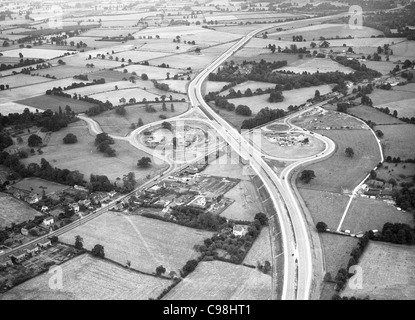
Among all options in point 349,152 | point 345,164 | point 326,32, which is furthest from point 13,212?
point 326,32

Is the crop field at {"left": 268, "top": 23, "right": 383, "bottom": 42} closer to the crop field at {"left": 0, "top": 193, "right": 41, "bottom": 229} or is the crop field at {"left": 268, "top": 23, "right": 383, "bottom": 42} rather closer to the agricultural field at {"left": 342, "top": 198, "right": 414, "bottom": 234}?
the agricultural field at {"left": 342, "top": 198, "right": 414, "bottom": 234}

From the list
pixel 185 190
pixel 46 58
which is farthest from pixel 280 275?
pixel 46 58

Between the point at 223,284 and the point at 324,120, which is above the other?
the point at 324,120

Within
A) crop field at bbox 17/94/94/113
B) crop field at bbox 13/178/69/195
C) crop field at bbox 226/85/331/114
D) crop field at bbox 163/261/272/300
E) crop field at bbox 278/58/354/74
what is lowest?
crop field at bbox 163/261/272/300

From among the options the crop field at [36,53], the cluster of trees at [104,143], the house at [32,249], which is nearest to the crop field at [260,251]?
the house at [32,249]

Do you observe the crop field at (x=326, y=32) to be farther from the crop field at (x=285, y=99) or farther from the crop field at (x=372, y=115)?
the crop field at (x=372, y=115)

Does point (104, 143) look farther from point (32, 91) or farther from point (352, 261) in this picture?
point (352, 261)

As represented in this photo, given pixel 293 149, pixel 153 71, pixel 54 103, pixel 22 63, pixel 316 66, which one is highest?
pixel 22 63

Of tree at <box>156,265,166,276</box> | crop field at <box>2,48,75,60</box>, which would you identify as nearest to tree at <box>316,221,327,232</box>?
tree at <box>156,265,166,276</box>
